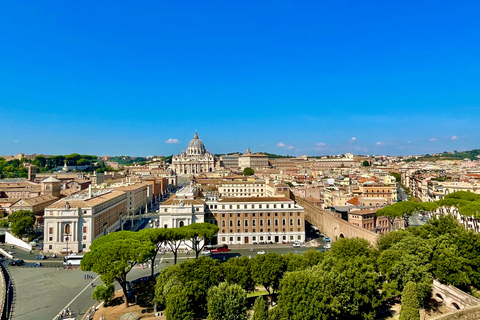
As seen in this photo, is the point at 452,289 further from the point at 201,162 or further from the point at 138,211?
the point at 201,162

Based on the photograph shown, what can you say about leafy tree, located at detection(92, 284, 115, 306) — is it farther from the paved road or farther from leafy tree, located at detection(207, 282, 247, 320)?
leafy tree, located at detection(207, 282, 247, 320)

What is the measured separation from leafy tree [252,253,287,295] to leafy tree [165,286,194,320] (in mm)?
4968

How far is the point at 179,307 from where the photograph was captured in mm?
19359

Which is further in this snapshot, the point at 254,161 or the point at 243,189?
the point at 254,161

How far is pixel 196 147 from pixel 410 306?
167 metres

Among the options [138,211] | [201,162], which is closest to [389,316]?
[138,211]

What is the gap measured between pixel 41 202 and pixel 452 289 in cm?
5481

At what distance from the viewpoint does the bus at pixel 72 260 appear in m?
33.4

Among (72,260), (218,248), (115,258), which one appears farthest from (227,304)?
(72,260)

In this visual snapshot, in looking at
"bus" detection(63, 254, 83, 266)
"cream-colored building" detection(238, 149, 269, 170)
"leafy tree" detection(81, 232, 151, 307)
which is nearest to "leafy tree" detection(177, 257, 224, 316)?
"leafy tree" detection(81, 232, 151, 307)

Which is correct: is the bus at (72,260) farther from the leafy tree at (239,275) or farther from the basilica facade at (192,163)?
the basilica facade at (192,163)

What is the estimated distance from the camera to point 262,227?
4144 centimetres

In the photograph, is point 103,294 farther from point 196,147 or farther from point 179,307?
point 196,147

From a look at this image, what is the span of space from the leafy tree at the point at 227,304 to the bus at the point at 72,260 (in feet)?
66.7
